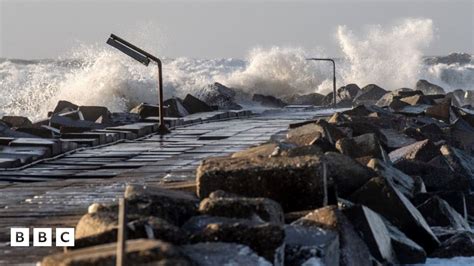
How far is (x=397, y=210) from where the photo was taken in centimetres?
645

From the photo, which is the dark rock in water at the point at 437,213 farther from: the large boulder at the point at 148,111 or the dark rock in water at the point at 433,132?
the large boulder at the point at 148,111

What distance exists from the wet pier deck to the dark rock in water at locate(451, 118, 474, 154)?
2.38m

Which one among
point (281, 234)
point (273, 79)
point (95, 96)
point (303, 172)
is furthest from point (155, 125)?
point (273, 79)

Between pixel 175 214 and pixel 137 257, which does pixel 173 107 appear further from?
pixel 137 257

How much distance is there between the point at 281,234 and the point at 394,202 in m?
2.45

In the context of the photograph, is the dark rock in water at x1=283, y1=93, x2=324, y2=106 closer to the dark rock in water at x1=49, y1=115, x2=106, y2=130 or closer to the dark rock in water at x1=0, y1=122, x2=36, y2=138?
the dark rock in water at x1=49, y1=115, x2=106, y2=130

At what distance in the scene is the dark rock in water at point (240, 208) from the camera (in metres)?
4.67

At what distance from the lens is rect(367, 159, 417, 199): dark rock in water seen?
7.29 m

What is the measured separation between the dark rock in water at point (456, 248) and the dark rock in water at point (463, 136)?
6919 millimetres

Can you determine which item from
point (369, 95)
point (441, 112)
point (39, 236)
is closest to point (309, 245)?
point (39, 236)

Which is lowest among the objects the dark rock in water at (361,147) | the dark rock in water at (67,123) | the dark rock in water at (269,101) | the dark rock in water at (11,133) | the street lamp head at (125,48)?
the dark rock in water at (361,147)

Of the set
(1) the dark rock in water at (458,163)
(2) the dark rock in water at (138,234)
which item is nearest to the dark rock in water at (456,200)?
(1) the dark rock in water at (458,163)

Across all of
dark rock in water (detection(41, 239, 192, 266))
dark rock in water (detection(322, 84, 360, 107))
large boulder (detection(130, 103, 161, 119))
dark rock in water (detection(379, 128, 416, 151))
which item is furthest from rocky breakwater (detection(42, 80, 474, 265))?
dark rock in water (detection(322, 84, 360, 107))

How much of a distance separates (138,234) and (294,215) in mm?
1455
